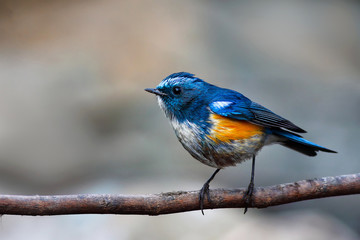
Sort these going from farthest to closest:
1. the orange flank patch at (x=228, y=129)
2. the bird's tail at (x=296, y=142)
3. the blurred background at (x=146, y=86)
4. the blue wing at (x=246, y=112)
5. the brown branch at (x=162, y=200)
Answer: the blurred background at (x=146, y=86) < the bird's tail at (x=296, y=142) < the blue wing at (x=246, y=112) < the orange flank patch at (x=228, y=129) < the brown branch at (x=162, y=200)

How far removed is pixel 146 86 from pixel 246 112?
3.75m

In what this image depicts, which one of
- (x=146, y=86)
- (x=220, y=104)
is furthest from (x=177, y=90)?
(x=146, y=86)

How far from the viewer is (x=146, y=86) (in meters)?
7.31

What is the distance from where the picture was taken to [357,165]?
674cm

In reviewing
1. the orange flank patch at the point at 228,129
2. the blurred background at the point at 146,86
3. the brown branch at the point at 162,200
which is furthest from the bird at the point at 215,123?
the blurred background at the point at 146,86

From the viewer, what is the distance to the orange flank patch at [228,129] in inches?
138

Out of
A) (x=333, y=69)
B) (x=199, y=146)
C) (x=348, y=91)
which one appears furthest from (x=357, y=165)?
(x=199, y=146)

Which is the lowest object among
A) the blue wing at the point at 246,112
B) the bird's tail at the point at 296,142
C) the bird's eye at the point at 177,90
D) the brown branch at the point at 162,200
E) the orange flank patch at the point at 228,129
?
the brown branch at the point at 162,200

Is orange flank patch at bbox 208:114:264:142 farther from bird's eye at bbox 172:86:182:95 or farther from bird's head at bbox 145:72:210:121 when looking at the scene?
bird's eye at bbox 172:86:182:95

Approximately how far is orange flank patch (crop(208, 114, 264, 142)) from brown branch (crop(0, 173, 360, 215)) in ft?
1.31

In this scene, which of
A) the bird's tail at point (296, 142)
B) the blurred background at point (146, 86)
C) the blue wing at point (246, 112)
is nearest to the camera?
the blue wing at point (246, 112)

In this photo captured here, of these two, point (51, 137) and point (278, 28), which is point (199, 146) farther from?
point (278, 28)

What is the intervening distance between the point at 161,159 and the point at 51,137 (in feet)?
5.67

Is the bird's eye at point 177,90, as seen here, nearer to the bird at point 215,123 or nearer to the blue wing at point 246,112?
the bird at point 215,123
